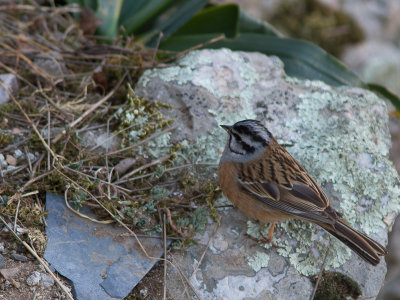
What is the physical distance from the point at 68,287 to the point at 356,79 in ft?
13.8

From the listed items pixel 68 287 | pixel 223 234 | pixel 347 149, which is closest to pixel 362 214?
pixel 347 149

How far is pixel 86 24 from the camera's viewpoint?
5.65m

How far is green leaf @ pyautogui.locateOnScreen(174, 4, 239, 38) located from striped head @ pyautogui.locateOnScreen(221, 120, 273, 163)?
2153 millimetres

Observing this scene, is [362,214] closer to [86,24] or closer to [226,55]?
[226,55]

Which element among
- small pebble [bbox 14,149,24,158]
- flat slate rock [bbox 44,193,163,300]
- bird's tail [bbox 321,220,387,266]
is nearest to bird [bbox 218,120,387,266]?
bird's tail [bbox 321,220,387,266]

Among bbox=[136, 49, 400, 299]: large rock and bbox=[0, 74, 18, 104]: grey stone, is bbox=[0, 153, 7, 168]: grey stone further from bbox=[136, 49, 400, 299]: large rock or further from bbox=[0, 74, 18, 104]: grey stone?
bbox=[136, 49, 400, 299]: large rock

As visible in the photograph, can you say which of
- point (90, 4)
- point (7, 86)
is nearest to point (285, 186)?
point (7, 86)

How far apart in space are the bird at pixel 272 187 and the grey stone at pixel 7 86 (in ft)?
7.46

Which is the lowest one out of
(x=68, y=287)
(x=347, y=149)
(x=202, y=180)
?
(x=68, y=287)

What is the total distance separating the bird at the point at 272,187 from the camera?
3.79 meters

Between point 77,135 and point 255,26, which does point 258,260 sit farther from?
point 255,26

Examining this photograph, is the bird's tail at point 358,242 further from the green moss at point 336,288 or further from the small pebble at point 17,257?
the small pebble at point 17,257

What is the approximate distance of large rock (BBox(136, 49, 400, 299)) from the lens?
3797 mm

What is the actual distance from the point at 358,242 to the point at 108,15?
4.02 meters
